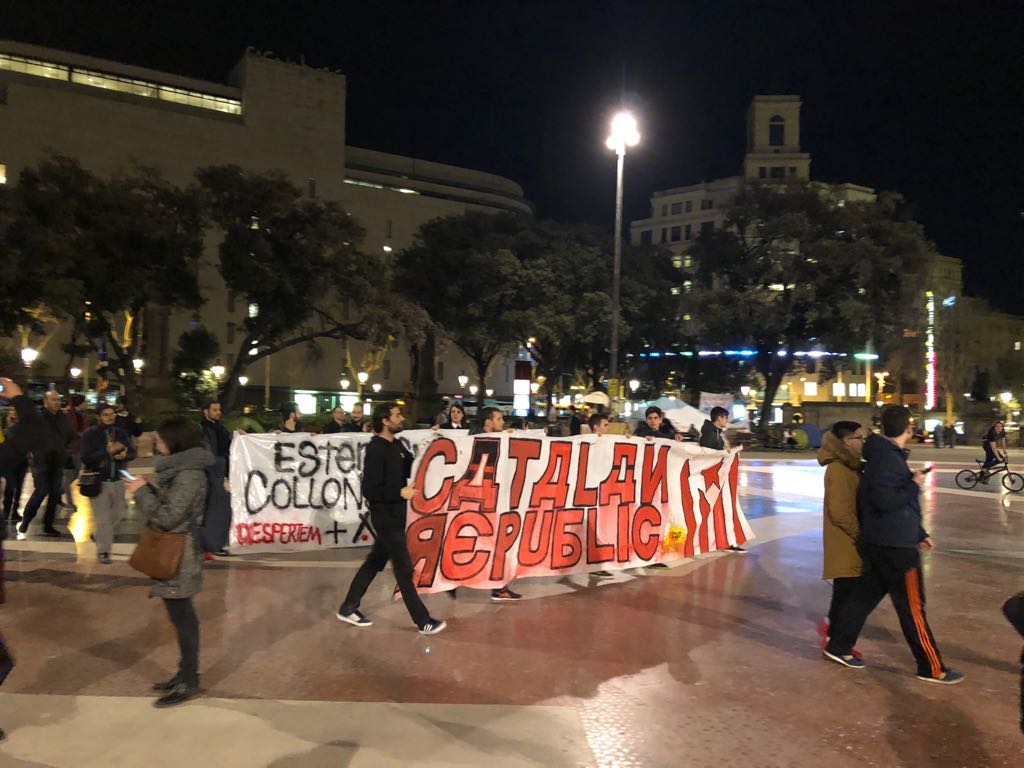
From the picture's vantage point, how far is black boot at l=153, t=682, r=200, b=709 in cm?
487

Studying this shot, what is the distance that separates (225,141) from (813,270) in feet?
176

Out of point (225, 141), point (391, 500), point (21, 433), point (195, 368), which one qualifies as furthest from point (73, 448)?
point (225, 141)

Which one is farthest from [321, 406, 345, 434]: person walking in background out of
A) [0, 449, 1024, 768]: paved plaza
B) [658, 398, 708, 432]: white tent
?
[658, 398, 708, 432]: white tent

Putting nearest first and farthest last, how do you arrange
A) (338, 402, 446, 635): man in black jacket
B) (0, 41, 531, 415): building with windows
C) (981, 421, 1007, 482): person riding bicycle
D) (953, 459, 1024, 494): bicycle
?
1. (338, 402, 446, 635): man in black jacket
2. (981, 421, 1007, 482): person riding bicycle
3. (953, 459, 1024, 494): bicycle
4. (0, 41, 531, 415): building with windows

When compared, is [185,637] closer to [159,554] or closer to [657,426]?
[159,554]

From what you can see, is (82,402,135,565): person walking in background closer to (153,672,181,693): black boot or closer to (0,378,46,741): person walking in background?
(0,378,46,741): person walking in background

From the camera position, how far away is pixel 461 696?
5.14 metres

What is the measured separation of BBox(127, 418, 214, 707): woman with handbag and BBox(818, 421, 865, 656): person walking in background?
4.30 metres

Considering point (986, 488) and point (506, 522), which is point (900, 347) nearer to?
point (986, 488)

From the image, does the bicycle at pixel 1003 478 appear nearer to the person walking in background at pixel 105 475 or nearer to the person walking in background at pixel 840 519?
the person walking in background at pixel 840 519

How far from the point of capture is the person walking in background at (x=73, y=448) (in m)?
11.4

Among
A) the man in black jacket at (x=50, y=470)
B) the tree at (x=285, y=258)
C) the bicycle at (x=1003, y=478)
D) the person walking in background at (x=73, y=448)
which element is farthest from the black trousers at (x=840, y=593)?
the tree at (x=285, y=258)

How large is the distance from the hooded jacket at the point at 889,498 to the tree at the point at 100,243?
90.2ft

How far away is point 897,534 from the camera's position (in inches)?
217
